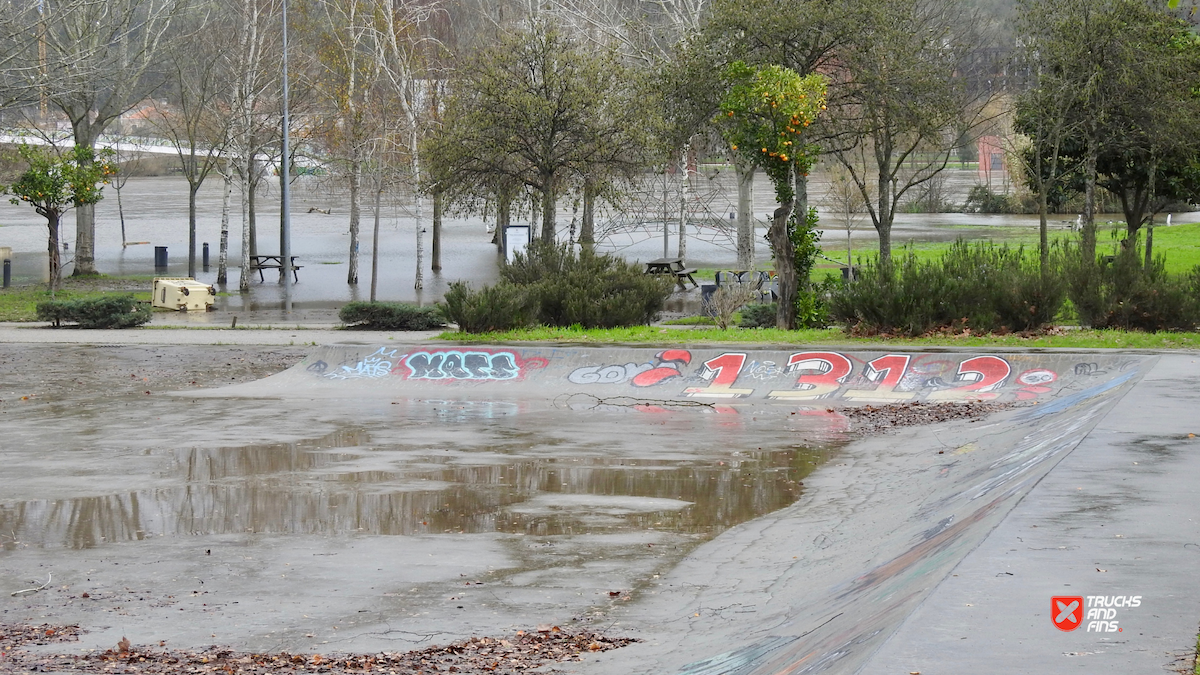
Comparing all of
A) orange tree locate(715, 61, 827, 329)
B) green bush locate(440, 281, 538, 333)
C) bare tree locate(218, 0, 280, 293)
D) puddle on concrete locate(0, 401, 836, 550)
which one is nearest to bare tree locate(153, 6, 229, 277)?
bare tree locate(218, 0, 280, 293)

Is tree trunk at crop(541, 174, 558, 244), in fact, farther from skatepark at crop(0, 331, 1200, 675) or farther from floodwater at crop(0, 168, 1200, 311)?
skatepark at crop(0, 331, 1200, 675)

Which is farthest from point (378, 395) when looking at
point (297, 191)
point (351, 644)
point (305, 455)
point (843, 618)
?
point (297, 191)

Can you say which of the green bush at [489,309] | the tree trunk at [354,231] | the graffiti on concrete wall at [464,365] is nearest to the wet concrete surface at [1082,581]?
the graffiti on concrete wall at [464,365]

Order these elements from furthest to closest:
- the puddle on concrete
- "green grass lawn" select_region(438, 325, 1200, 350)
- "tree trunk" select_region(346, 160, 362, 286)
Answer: "tree trunk" select_region(346, 160, 362, 286), "green grass lawn" select_region(438, 325, 1200, 350), the puddle on concrete

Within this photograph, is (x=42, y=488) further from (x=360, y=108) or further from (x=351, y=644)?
(x=360, y=108)

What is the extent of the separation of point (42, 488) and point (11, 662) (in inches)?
170

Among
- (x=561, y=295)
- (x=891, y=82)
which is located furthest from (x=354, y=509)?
(x=891, y=82)

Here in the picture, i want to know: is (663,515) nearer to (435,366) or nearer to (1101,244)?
(435,366)

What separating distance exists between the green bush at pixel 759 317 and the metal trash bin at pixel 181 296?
13.3 meters

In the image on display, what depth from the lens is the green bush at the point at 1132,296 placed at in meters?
16.1

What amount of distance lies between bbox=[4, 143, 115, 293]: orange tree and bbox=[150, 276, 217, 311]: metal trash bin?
10.3ft

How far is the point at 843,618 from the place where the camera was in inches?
196

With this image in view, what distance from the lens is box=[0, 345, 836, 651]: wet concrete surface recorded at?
6.36 m

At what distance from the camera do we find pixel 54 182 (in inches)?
1080
